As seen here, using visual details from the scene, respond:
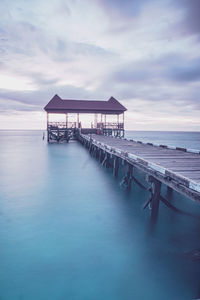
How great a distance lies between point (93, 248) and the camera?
4.86 m

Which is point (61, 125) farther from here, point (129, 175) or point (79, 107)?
point (129, 175)

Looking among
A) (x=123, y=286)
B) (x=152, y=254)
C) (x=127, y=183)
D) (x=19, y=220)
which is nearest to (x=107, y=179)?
(x=127, y=183)

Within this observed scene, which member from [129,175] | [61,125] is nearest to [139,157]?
[129,175]

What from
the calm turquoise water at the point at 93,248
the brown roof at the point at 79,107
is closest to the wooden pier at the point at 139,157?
the brown roof at the point at 79,107

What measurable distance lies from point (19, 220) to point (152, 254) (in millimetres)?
3912

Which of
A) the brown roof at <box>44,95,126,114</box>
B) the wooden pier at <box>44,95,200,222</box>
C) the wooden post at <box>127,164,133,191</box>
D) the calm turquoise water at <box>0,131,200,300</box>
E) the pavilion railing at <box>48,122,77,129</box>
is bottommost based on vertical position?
the calm turquoise water at <box>0,131,200,300</box>

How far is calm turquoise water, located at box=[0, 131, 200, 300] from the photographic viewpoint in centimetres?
362

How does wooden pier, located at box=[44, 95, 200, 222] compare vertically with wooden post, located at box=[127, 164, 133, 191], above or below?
above

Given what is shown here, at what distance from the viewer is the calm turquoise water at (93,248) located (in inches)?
143

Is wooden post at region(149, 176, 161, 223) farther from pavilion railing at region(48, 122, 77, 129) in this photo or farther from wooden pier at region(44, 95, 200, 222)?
pavilion railing at region(48, 122, 77, 129)

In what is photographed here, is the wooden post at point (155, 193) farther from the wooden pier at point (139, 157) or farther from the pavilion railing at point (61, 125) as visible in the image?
the pavilion railing at point (61, 125)

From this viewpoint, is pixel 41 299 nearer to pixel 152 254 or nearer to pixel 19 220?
pixel 152 254

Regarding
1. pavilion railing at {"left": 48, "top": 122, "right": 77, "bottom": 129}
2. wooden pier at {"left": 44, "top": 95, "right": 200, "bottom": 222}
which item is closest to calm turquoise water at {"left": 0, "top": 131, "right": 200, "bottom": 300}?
wooden pier at {"left": 44, "top": 95, "right": 200, "bottom": 222}

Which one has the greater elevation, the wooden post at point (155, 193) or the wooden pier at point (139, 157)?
the wooden pier at point (139, 157)
